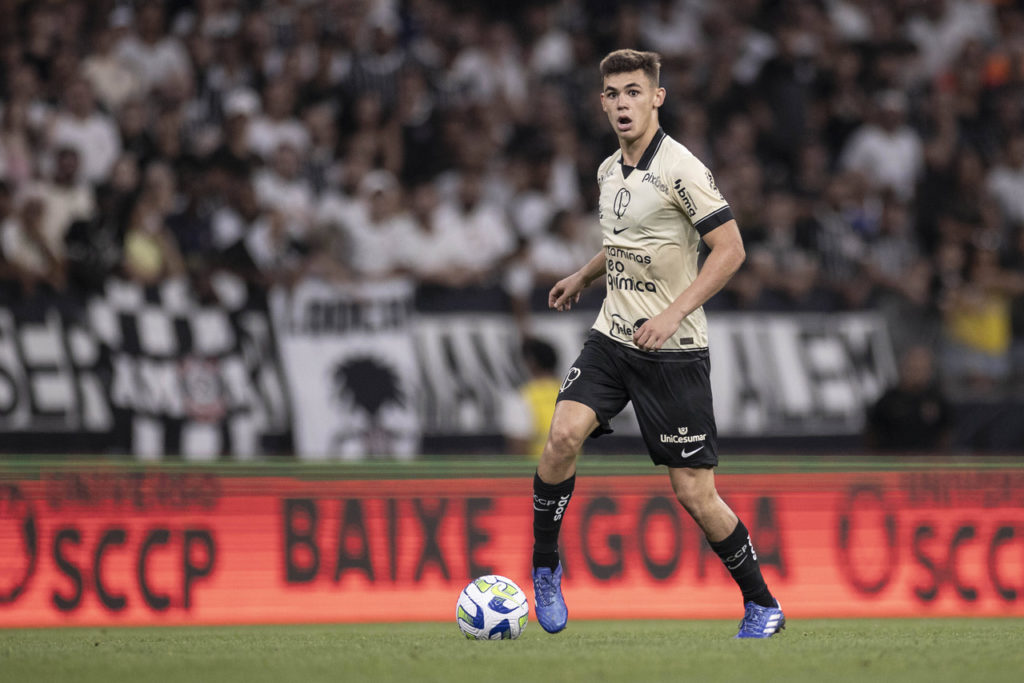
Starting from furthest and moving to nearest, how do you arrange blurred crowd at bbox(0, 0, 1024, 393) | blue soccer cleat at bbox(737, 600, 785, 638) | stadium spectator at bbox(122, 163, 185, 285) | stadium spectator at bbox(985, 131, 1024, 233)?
stadium spectator at bbox(985, 131, 1024, 233) → blurred crowd at bbox(0, 0, 1024, 393) → stadium spectator at bbox(122, 163, 185, 285) → blue soccer cleat at bbox(737, 600, 785, 638)

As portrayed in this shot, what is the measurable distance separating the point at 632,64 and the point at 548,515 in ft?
6.72

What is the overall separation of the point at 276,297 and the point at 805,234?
486 cm

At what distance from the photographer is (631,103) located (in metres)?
6.61

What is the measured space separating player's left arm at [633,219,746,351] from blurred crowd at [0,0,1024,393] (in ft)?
20.1

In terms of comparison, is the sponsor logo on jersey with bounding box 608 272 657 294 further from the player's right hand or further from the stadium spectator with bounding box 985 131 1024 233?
the stadium spectator with bounding box 985 131 1024 233

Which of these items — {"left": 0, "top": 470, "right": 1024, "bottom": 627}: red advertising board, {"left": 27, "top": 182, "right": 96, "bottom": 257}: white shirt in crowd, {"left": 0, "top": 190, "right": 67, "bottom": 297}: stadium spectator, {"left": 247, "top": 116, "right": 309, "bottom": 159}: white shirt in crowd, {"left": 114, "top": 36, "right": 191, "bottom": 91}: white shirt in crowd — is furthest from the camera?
{"left": 114, "top": 36, "right": 191, "bottom": 91}: white shirt in crowd

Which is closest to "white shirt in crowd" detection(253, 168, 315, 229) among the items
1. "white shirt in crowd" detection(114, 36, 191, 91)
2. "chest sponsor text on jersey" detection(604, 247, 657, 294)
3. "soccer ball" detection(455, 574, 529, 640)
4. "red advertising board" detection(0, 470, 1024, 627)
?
"white shirt in crowd" detection(114, 36, 191, 91)

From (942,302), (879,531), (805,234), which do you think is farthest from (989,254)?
(879,531)

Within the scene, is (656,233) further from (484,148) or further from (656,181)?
(484,148)

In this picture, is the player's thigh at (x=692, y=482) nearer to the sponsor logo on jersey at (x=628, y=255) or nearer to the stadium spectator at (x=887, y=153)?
the sponsor logo on jersey at (x=628, y=255)

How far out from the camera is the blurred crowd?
41.0ft

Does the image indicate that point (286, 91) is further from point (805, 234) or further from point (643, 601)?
point (643, 601)

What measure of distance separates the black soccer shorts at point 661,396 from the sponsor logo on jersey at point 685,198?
24.7 inches

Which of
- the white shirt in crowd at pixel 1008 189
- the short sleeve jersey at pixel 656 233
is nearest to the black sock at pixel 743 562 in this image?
the short sleeve jersey at pixel 656 233
